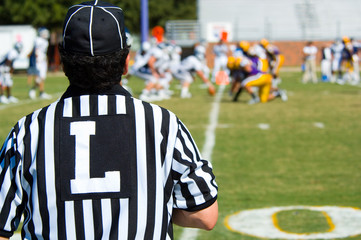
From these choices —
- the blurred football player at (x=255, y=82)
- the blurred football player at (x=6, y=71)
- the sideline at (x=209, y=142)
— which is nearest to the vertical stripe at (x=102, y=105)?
the sideline at (x=209, y=142)

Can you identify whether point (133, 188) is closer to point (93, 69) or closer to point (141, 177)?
point (141, 177)

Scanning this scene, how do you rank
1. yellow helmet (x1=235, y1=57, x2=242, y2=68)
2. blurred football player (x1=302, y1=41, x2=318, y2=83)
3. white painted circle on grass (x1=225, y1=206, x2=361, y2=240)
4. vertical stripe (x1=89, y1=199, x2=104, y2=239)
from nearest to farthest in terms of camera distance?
vertical stripe (x1=89, y1=199, x2=104, y2=239) < white painted circle on grass (x1=225, y1=206, x2=361, y2=240) < yellow helmet (x1=235, y1=57, x2=242, y2=68) < blurred football player (x1=302, y1=41, x2=318, y2=83)

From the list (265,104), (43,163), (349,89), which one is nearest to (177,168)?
(43,163)

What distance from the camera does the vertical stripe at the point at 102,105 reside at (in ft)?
6.90

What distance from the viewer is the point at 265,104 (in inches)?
648

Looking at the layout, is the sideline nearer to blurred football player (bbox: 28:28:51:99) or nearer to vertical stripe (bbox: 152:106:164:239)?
vertical stripe (bbox: 152:106:164:239)

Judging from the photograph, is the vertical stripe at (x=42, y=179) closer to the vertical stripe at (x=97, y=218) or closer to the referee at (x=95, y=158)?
the referee at (x=95, y=158)

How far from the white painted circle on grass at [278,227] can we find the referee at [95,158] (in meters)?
3.26

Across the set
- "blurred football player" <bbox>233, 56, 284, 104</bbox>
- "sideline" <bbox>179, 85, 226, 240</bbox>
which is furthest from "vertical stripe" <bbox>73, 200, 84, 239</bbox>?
"blurred football player" <bbox>233, 56, 284, 104</bbox>

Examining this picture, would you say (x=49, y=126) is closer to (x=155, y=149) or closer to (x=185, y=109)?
(x=155, y=149)

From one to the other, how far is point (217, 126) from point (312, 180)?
4.79 m

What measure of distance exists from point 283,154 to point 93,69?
709 cm

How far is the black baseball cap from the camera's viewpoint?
209 centimetres

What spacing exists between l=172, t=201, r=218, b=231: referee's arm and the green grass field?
2993 millimetres
